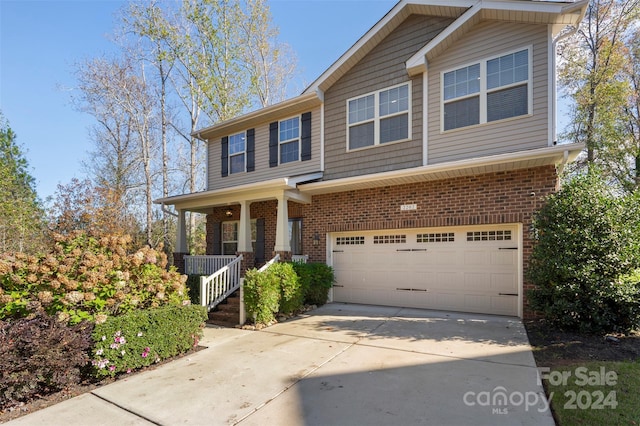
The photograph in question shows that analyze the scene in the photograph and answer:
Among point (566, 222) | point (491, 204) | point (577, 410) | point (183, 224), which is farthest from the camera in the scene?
point (183, 224)

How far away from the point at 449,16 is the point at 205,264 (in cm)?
972

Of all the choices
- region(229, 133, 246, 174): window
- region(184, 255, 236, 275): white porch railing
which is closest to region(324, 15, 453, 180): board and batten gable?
region(229, 133, 246, 174): window

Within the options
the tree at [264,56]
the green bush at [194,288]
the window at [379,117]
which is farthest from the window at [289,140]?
the tree at [264,56]

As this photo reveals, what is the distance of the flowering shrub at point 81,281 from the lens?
A: 4.43 metres

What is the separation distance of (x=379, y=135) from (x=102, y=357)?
24.8ft

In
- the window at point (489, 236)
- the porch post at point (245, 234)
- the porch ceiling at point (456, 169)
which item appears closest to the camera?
the porch ceiling at point (456, 169)

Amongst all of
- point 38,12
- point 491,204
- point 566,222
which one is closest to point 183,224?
point 38,12

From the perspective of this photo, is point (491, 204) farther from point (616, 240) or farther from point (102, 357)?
point (102, 357)

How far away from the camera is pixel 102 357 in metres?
4.30

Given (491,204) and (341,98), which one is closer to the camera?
(491,204)

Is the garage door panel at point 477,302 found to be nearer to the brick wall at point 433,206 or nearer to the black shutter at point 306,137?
the brick wall at point 433,206

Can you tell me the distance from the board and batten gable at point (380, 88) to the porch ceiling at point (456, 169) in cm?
46

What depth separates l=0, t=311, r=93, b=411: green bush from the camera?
12.0 ft

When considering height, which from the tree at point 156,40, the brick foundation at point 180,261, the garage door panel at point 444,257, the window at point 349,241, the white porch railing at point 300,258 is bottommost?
the brick foundation at point 180,261
